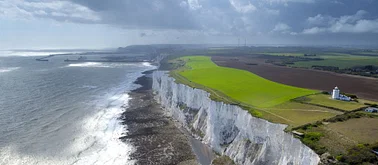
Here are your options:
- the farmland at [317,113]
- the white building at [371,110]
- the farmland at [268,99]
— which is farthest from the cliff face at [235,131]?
the white building at [371,110]

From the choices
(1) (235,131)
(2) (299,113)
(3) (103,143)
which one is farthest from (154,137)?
(2) (299,113)

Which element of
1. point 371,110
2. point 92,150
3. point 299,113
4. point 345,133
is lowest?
point 92,150

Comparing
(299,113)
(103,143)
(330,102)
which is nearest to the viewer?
(299,113)

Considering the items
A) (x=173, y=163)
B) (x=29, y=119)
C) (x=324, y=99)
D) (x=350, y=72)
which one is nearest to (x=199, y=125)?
(x=173, y=163)

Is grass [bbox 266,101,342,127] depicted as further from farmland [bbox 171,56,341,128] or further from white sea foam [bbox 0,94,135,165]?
white sea foam [bbox 0,94,135,165]

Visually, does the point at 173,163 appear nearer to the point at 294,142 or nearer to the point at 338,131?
the point at 294,142

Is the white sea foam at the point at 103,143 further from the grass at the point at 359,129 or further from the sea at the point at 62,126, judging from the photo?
the grass at the point at 359,129

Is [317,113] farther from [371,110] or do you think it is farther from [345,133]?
[345,133]
